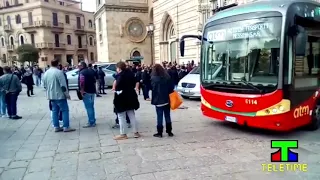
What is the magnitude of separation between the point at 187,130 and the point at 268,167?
2705mm

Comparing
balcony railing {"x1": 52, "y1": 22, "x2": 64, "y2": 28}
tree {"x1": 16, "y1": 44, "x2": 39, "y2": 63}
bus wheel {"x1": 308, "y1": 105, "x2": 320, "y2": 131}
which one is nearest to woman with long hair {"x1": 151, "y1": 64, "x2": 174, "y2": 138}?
bus wheel {"x1": 308, "y1": 105, "x2": 320, "y2": 131}

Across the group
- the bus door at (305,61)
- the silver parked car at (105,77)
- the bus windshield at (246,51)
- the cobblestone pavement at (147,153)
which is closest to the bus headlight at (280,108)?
the bus door at (305,61)

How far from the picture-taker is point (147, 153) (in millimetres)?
5207

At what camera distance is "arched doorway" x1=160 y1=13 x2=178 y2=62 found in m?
27.1

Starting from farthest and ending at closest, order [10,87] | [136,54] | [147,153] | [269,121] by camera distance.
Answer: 1. [136,54]
2. [10,87]
3. [269,121]
4. [147,153]

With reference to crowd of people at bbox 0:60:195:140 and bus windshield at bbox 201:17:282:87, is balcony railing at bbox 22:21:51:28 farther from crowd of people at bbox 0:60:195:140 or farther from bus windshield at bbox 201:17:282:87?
bus windshield at bbox 201:17:282:87

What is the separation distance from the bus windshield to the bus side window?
1.69 ft

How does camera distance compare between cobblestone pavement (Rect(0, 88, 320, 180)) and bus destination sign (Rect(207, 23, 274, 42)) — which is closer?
cobblestone pavement (Rect(0, 88, 320, 180))

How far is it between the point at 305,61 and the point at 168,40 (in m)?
22.7

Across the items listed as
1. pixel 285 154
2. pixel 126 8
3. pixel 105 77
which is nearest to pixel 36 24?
pixel 126 8

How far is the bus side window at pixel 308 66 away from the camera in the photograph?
19.0 ft

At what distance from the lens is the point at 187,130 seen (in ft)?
22.7

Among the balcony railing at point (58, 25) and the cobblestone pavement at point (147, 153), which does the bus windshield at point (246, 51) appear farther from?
the balcony railing at point (58, 25)

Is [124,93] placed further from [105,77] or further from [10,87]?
[105,77]
